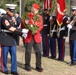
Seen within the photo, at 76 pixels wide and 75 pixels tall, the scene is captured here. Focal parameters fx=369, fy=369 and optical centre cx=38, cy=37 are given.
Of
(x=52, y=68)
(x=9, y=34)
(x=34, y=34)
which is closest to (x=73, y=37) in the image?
(x=52, y=68)

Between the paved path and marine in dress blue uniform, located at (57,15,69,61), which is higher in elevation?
marine in dress blue uniform, located at (57,15,69,61)

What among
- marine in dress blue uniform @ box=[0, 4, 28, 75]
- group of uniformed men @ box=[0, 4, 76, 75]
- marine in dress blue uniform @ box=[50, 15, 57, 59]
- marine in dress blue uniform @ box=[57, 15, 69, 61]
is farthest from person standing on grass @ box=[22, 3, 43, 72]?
marine in dress blue uniform @ box=[50, 15, 57, 59]

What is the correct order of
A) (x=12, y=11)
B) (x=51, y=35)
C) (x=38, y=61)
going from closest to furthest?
(x=12, y=11), (x=38, y=61), (x=51, y=35)

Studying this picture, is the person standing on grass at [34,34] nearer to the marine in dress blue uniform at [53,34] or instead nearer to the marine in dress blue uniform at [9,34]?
the marine in dress blue uniform at [9,34]

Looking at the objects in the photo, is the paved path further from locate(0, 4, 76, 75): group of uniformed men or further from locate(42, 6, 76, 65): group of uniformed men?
locate(42, 6, 76, 65): group of uniformed men

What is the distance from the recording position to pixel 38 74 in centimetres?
996

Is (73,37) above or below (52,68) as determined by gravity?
above

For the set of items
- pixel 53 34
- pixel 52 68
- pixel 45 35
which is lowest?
pixel 52 68

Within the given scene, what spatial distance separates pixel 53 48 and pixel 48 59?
48cm

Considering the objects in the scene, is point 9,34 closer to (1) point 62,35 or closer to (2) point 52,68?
(2) point 52,68

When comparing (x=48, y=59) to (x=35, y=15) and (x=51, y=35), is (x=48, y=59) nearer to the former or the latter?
(x=51, y=35)

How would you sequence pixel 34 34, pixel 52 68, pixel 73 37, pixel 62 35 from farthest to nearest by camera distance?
pixel 62 35 < pixel 73 37 < pixel 52 68 < pixel 34 34

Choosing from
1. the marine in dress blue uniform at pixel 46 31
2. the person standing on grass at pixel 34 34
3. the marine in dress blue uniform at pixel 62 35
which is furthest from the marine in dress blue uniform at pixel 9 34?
the marine in dress blue uniform at pixel 46 31

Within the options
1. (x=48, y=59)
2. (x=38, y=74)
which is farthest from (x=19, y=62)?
(x=38, y=74)
